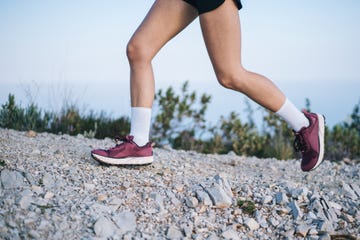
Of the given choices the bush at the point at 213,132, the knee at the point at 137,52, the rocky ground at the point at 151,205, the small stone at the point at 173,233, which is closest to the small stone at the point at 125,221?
the rocky ground at the point at 151,205

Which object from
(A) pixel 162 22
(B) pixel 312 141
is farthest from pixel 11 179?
(B) pixel 312 141

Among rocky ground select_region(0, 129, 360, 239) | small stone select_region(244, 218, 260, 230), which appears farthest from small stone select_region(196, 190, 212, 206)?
small stone select_region(244, 218, 260, 230)

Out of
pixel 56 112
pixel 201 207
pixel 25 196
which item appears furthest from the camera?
pixel 56 112

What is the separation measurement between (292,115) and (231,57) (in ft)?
2.39

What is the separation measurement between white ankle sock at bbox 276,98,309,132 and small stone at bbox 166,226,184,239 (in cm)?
134

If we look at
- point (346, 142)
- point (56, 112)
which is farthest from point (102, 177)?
point (346, 142)

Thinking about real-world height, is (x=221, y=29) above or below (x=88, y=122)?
above

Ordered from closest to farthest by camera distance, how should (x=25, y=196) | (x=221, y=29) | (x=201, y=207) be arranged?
(x=25, y=196)
(x=201, y=207)
(x=221, y=29)

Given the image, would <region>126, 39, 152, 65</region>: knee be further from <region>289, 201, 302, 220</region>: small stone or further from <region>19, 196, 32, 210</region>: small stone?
<region>289, 201, 302, 220</region>: small stone

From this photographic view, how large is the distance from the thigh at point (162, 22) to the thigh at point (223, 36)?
0.66ft

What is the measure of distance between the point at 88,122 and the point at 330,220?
4358 millimetres

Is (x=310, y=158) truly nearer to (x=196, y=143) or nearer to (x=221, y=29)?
(x=221, y=29)

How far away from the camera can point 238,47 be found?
2.91 m

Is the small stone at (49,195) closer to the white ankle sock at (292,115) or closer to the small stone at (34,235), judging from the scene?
the small stone at (34,235)
